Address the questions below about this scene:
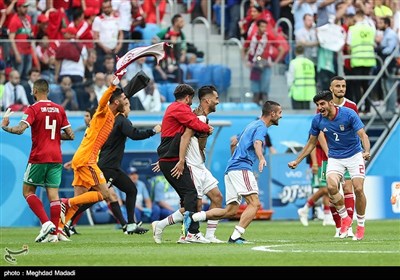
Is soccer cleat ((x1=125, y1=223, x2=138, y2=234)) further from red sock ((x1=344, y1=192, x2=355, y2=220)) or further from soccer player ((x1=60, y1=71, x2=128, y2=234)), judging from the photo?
red sock ((x1=344, y1=192, x2=355, y2=220))

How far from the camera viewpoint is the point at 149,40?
93.5 feet

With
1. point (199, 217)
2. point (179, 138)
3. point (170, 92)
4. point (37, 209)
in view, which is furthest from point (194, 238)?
point (170, 92)

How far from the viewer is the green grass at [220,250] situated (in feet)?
44.8

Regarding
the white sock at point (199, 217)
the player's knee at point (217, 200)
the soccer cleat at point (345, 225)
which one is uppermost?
the player's knee at point (217, 200)

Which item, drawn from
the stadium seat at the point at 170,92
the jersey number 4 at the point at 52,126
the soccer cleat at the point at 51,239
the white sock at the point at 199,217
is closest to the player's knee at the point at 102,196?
the soccer cleat at the point at 51,239

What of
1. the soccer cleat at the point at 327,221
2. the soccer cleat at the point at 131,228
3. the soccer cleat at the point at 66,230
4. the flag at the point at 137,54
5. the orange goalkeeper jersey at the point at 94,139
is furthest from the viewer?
the soccer cleat at the point at 327,221

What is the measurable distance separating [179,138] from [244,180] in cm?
114

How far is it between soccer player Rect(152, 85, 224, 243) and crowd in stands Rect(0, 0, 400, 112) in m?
9.86

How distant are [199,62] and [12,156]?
4758 millimetres

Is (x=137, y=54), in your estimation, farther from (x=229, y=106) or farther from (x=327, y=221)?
(x=229, y=106)

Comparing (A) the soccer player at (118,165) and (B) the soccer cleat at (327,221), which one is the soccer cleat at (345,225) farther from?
(B) the soccer cleat at (327,221)

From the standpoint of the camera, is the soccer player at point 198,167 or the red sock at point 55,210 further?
the red sock at point 55,210

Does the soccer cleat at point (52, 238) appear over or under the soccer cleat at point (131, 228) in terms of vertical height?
over

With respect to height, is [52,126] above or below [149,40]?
below
